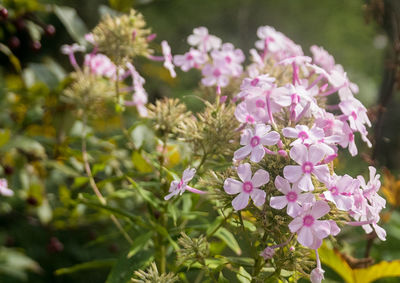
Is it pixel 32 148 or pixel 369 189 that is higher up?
pixel 369 189

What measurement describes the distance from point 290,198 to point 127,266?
19.2 inches

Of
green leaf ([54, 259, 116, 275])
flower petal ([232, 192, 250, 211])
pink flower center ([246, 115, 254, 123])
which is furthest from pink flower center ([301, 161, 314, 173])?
green leaf ([54, 259, 116, 275])

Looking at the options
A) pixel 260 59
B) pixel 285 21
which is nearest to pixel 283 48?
pixel 260 59

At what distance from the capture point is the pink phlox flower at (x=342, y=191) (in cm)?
75

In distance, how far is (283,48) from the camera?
3.93 feet

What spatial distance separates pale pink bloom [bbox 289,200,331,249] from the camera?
75 cm

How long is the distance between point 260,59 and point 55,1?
103 cm

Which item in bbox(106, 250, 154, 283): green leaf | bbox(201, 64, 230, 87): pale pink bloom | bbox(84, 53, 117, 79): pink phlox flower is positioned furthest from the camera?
bbox(84, 53, 117, 79): pink phlox flower

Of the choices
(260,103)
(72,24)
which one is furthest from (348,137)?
(72,24)

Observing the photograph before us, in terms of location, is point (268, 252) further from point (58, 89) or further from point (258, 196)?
point (58, 89)

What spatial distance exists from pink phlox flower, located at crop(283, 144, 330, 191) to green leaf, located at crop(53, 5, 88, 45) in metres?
0.95

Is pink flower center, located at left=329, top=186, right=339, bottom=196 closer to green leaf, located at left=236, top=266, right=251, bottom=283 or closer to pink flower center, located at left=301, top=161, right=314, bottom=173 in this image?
pink flower center, located at left=301, top=161, right=314, bottom=173

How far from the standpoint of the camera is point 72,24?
5.03 ft

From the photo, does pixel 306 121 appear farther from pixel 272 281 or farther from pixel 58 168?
pixel 58 168
